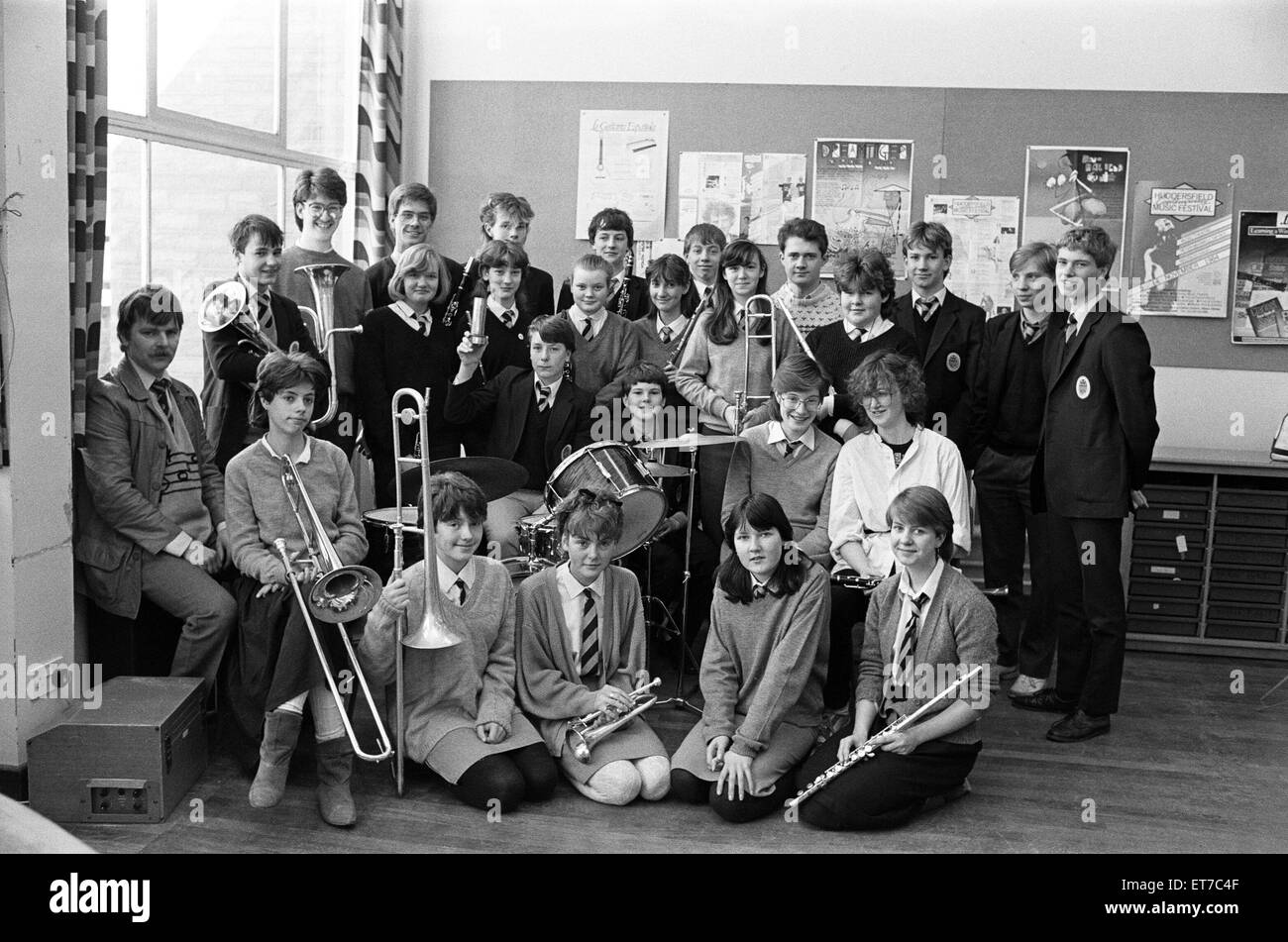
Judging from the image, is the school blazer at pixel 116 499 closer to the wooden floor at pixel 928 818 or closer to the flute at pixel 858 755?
the wooden floor at pixel 928 818

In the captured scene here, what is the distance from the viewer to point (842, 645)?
12.9 ft

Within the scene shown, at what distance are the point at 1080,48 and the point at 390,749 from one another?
173 inches

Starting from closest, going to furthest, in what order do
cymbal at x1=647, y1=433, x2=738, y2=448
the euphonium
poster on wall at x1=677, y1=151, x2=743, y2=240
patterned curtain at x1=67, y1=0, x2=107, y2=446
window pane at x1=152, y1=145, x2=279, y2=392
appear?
patterned curtain at x1=67, y1=0, x2=107, y2=446
cymbal at x1=647, y1=433, x2=738, y2=448
the euphonium
window pane at x1=152, y1=145, x2=279, y2=392
poster on wall at x1=677, y1=151, x2=743, y2=240

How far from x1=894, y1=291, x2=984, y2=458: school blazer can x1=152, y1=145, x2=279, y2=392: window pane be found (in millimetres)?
2706

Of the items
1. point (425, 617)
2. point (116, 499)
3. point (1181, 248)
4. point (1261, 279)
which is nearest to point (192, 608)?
point (116, 499)

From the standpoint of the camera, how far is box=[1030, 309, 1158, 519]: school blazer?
395 centimetres

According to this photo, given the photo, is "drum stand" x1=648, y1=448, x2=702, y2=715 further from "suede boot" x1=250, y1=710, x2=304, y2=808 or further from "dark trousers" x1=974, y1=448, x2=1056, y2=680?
"suede boot" x1=250, y1=710, x2=304, y2=808

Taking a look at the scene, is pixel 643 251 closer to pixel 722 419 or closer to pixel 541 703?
pixel 722 419

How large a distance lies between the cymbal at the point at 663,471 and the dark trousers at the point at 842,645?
612 mm

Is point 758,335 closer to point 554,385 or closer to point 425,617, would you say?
point 554,385

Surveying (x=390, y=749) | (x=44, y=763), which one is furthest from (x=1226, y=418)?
(x=44, y=763)

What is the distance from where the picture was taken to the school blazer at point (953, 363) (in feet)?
15.0

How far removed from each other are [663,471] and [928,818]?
4.35ft

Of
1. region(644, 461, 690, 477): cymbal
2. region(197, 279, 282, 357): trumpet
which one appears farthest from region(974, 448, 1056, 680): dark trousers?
region(197, 279, 282, 357): trumpet
